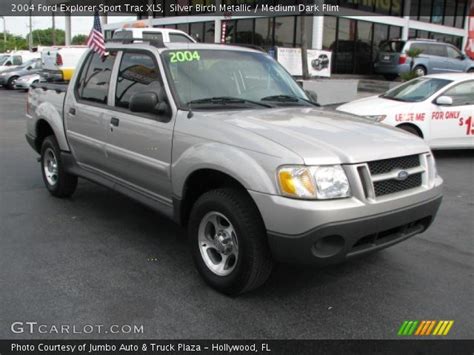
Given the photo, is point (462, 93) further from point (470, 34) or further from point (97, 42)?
point (470, 34)

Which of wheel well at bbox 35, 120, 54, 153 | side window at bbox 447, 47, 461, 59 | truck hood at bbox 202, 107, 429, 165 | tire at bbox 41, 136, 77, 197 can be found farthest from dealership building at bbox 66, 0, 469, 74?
truck hood at bbox 202, 107, 429, 165

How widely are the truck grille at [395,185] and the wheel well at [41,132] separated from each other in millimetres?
4248

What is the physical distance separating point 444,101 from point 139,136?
20.4ft

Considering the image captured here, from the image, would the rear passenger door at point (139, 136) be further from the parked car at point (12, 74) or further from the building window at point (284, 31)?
the parked car at point (12, 74)

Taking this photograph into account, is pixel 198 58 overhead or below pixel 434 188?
overhead

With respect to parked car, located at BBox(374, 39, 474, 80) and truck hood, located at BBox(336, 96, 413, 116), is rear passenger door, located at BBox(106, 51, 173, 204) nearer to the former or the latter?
truck hood, located at BBox(336, 96, 413, 116)

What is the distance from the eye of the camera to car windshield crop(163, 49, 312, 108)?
4.23m

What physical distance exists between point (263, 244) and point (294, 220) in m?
0.36

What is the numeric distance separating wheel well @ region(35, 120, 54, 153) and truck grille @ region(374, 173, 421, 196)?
4.25m

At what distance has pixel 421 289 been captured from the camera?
Answer: 3.89 metres

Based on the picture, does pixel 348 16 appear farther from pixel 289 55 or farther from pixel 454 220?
pixel 454 220

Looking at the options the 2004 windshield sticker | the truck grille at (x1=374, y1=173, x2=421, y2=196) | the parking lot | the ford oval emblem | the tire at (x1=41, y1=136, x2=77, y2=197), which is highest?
the 2004 windshield sticker

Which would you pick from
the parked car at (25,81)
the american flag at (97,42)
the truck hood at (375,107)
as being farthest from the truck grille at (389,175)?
the parked car at (25,81)

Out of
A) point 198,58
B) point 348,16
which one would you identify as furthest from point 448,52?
point 198,58
